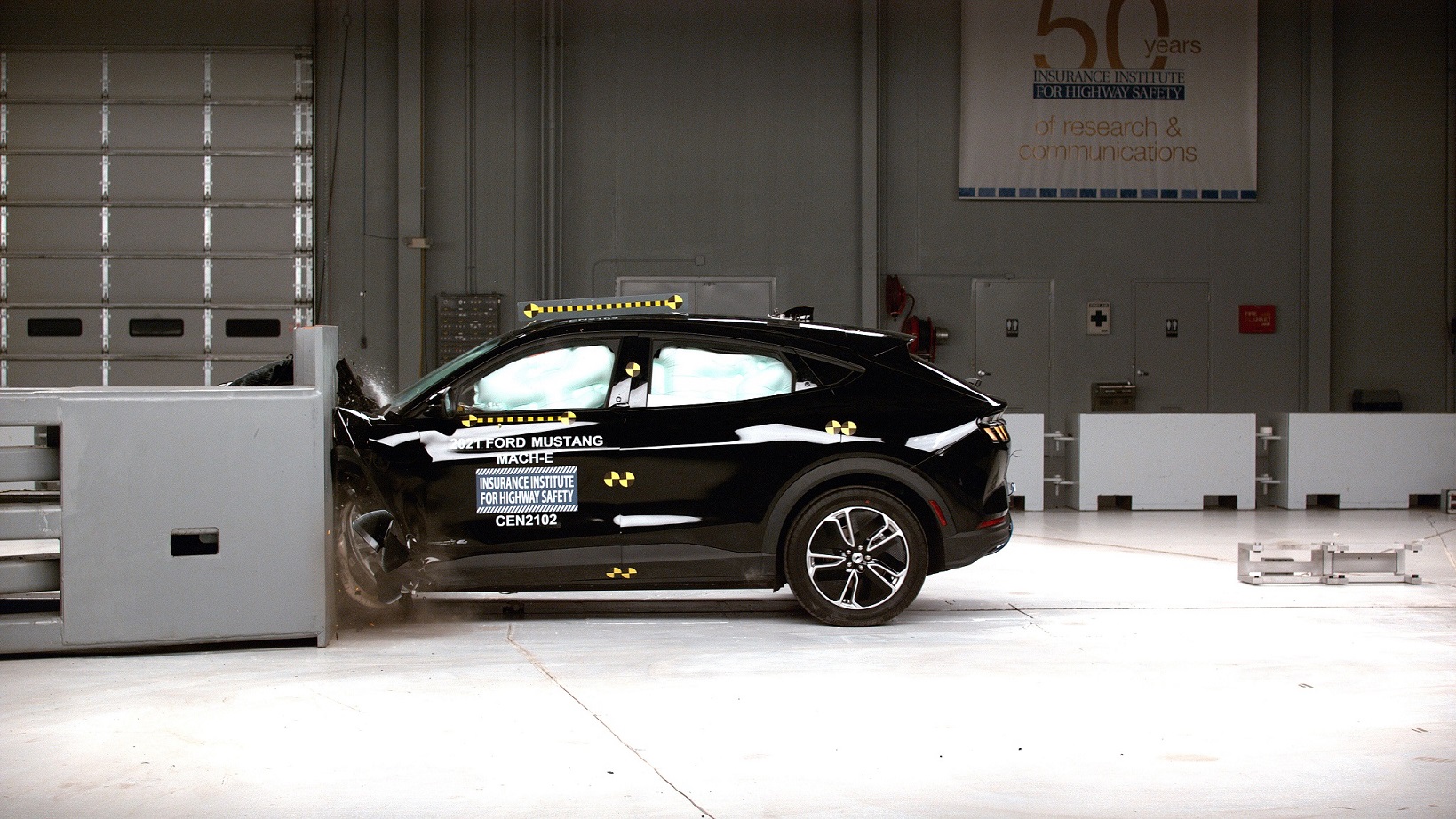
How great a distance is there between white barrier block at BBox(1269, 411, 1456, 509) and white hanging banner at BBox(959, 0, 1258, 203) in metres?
3.63

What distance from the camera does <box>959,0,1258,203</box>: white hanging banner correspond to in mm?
15656

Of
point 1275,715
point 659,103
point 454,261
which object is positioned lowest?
point 1275,715

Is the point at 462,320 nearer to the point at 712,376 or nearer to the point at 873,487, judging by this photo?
the point at 712,376

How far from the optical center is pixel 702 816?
11.1 ft

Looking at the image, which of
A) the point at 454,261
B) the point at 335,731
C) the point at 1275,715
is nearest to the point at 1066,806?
the point at 1275,715

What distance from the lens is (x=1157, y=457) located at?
44.1 ft

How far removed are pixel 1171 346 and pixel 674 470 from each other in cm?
1159

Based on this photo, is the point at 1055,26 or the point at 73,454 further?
the point at 1055,26

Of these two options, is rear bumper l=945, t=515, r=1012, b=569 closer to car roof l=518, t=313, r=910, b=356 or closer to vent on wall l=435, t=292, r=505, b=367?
car roof l=518, t=313, r=910, b=356

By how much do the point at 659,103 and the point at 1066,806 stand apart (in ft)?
43.3

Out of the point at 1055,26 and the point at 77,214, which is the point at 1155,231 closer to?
the point at 1055,26

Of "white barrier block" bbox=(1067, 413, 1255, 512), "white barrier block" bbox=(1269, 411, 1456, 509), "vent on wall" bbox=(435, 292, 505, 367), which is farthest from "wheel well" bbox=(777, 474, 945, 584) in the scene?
"vent on wall" bbox=(435, 292, 505, 367)

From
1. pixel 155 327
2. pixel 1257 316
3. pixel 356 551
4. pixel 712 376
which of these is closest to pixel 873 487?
pixel 712 376

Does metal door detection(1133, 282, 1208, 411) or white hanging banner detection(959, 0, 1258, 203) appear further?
metal door detection(1133, 282, 1208, 411)
